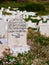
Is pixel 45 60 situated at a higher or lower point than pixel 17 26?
lower

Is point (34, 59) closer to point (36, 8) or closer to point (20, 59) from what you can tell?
point (20, 59)

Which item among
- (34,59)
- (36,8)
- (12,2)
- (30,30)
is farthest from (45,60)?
(12,2)

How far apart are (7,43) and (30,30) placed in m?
3.73

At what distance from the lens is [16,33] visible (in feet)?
39.4

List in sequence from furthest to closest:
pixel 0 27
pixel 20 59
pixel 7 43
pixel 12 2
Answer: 1. pixel 12 2
2. pixel 0 27
3. pixel 7 43
4. pixel 20 59

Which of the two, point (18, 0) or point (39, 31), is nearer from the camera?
point (39, 31)

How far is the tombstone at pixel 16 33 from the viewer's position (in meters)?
11.9

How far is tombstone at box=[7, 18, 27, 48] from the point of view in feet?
39.0

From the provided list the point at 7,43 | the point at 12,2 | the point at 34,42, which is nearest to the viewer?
the point at 7,43

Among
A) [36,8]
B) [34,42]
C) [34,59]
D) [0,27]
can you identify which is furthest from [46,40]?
[36,8]

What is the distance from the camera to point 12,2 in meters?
32.7

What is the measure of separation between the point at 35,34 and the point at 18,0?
63.3 feet

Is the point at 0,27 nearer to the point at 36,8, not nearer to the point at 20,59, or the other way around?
the point at 20,59

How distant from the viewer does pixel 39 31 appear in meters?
14.9
